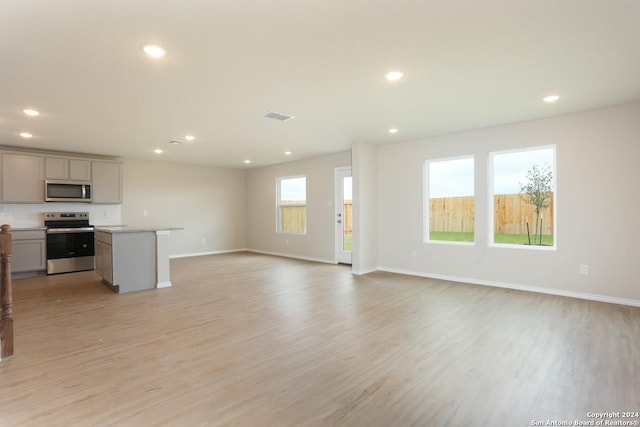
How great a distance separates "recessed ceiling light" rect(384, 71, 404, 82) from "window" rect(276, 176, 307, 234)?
492cm

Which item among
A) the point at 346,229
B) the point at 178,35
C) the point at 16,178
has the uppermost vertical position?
the point at 178,35

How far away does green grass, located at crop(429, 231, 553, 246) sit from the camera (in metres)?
4.56

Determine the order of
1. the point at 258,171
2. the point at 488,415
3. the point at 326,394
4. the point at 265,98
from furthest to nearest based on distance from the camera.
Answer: the point at 258,171 → the point at 265,98 → the point at 326,394 → the point at 488,415

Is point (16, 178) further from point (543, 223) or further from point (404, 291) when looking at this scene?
point (543, 223)

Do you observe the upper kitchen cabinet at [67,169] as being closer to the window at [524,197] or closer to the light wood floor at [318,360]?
the light wood floor at [318,360]

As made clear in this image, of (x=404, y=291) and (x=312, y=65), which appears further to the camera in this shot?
(x=404, y=291)

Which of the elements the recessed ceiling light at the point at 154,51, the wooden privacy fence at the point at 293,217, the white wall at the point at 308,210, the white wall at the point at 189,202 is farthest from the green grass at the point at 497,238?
the white wall at the point at 189,202

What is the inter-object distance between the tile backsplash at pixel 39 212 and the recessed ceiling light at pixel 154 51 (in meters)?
5.55

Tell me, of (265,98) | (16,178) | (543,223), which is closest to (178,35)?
(265,98)

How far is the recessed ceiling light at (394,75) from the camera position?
294 cm

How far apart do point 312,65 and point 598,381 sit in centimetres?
316

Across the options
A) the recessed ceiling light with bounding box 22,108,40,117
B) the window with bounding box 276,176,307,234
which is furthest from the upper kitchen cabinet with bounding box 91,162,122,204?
the window with bounding box 276,176,307,234

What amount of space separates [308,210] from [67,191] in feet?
15.9

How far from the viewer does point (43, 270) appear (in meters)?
6.01
